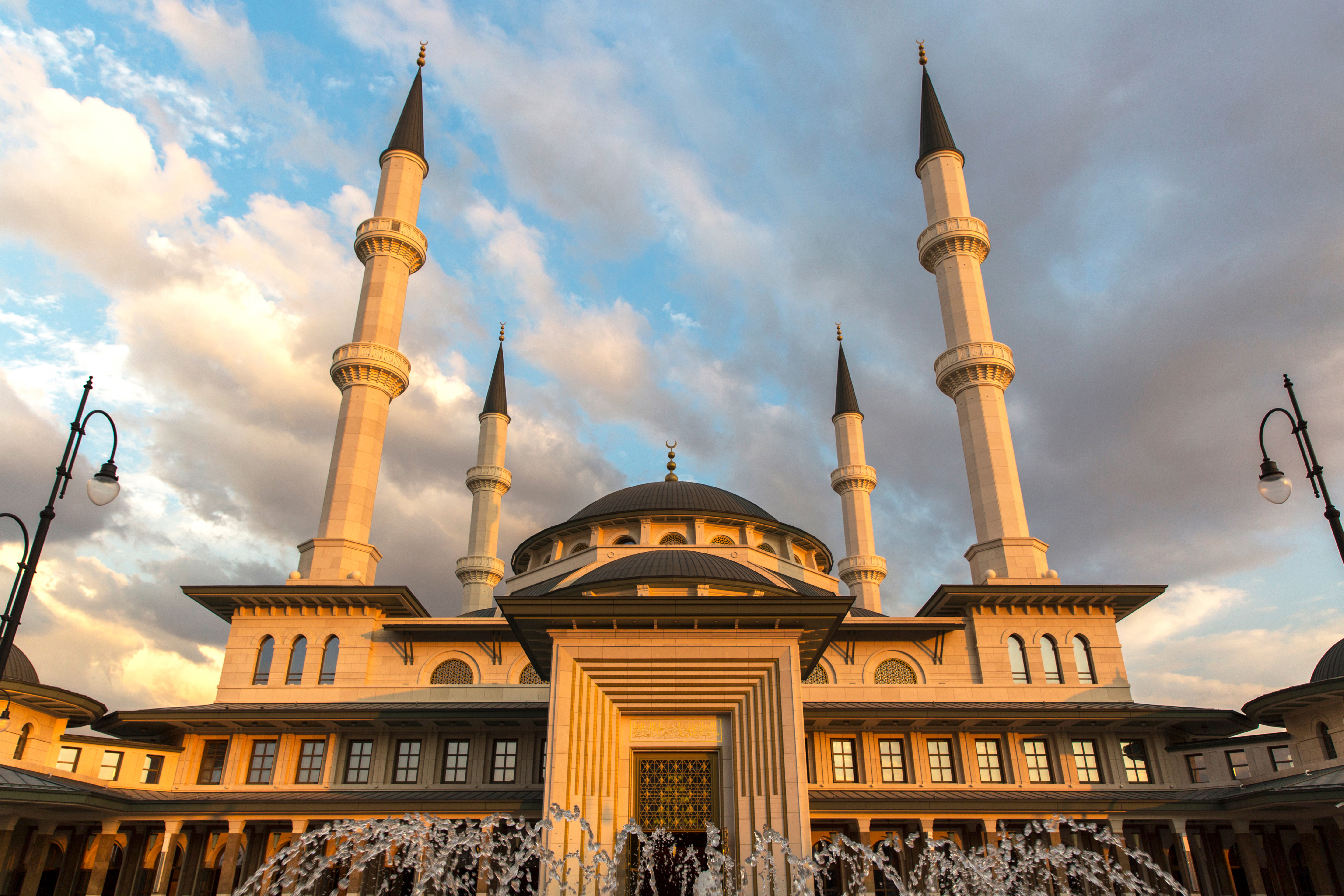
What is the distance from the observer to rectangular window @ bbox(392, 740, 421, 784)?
25.3 meters

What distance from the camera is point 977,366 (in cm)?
3078

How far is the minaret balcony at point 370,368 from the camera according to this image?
30891mm

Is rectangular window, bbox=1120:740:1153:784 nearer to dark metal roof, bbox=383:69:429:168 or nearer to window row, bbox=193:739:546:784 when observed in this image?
window row, bbox=193:739:546:784

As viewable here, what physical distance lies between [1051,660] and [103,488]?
25.9 metres

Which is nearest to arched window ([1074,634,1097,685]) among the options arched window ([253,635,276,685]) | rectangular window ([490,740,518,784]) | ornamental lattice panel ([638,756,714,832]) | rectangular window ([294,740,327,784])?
ornamental lattice panel ([638,756,714,832])

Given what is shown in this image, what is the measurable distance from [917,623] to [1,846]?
25.8 m

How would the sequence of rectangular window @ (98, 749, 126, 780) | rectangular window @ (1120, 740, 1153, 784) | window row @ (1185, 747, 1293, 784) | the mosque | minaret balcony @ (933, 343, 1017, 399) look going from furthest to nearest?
minaret balcony @ (933, 343, 1017, 399) < rectangular window @ (1120, 740, 1153, 784) < rectangular window @ (98, 749, 126, 780) < window row @ (1185, 747, 1293, 784) < the mosque

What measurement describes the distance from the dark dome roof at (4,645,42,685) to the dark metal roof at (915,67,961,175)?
119 ft

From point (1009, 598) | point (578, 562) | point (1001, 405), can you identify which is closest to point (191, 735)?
point (578, 562)

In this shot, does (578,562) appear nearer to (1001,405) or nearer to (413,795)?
(413,795)

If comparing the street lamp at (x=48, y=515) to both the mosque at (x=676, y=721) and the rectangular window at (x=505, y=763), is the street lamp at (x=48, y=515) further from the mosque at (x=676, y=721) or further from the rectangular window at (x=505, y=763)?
A: the rectangular window at (x=505, y=763)

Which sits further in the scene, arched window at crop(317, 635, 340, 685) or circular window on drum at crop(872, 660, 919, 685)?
circular window on drum at crop(872, 660, 919, 685)

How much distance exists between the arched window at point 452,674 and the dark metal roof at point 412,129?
70.4 feet

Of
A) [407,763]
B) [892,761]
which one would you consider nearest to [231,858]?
[407,763]
